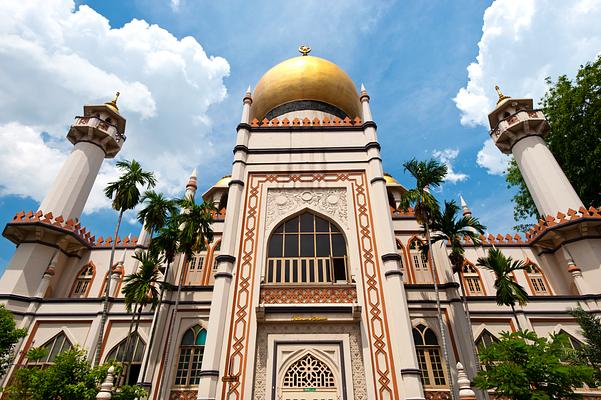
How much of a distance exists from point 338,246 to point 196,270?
281 inches

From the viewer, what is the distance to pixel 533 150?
58.8ft

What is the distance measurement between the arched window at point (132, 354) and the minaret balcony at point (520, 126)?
2054cm

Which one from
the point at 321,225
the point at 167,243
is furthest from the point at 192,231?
the point at 321,225

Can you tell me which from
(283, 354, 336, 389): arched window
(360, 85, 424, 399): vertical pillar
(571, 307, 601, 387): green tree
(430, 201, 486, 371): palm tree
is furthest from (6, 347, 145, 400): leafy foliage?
(571, 307, 601, 387): green tree

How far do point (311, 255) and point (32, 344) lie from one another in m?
11.4

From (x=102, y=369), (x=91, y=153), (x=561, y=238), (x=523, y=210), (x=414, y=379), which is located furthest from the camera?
(x=523, y=210)

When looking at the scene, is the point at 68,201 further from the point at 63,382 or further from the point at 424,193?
the point at 424,193

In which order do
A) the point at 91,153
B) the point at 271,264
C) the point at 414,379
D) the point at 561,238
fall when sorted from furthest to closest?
the point at 91,153 < the point at 561,238 < the point at 271,264 < the point at 414,379

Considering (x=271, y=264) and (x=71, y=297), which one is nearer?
(x=271, y=264)

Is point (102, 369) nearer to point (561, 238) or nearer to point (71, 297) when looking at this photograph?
point (71, 297)

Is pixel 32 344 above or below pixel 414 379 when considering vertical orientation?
above

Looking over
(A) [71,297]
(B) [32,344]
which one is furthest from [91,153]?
(B) [32,344]

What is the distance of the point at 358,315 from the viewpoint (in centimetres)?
1028

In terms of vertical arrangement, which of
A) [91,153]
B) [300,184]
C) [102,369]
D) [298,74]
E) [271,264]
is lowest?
[102,369]
